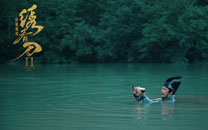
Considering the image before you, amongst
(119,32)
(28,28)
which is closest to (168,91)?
(119,32)

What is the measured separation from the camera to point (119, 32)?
56.5 meters

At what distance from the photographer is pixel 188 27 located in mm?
53125

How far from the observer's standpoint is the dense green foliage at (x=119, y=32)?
2111 inches

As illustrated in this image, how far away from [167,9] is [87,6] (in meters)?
10.0

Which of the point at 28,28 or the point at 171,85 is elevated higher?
the point at 28,28

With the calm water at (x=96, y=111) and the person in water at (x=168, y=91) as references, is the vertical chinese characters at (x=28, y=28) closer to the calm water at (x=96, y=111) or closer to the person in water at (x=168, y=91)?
the calm water at (x=96, y=111)

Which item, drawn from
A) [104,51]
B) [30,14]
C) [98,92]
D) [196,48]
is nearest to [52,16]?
[30,14]

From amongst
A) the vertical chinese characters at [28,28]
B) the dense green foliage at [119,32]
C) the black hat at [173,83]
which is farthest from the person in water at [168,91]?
the vertical chinese characters at [28,28]

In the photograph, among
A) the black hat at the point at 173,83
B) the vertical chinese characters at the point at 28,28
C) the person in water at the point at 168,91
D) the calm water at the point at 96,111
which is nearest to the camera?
the calm water at the point at 96,111

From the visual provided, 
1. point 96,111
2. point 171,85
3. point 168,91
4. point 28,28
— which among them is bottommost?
point 96,111

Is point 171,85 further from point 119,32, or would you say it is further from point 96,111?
point 119,32

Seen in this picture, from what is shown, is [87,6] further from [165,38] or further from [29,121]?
[29,121]

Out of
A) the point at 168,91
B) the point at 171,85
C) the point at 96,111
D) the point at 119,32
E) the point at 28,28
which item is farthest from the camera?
the point at 119,32

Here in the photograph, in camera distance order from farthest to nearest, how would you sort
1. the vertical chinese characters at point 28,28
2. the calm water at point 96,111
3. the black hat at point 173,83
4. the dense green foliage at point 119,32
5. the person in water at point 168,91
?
the vertical chinese characters at point 28,28 → the dense green foliage at point 119,32 → the black hat at point 173,83 → the person in water at point 168,91 → the calm water at point 96,111
